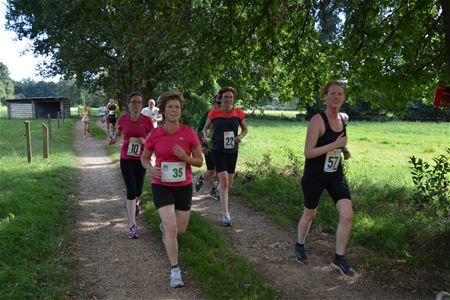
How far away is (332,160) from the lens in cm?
484

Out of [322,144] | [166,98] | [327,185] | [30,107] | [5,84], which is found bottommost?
[30,107]

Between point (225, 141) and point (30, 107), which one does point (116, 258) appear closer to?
point (225, 141)

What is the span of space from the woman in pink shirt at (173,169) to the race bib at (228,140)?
2.13m

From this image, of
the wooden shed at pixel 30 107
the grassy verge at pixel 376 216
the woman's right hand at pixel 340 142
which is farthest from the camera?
the wooden shed at pixel 30 107

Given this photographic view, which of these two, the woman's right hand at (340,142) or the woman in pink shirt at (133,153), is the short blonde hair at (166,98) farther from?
the woman's right hand at (340,142)

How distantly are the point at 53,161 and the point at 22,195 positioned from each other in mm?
5220

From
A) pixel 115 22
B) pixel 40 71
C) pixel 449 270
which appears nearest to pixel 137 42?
pixel 115 22

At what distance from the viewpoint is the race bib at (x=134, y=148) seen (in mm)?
6219

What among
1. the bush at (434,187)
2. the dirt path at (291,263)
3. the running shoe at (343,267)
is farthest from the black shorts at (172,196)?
the bush at (434,187)

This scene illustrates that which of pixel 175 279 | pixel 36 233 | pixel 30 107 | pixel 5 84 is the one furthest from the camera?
pixel 5 84

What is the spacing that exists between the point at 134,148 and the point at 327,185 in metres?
Result: 2.86

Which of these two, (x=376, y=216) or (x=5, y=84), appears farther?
(x=5, y=84)

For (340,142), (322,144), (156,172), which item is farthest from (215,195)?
(340,142)

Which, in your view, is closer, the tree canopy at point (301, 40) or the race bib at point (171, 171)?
the race bib at point (171, 171)
